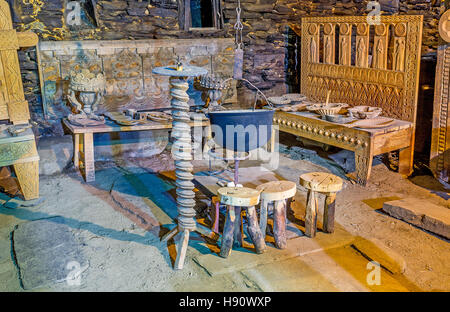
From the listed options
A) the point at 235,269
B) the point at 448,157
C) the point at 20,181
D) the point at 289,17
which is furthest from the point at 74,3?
the point at 448,157

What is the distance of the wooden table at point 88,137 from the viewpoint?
581 cm

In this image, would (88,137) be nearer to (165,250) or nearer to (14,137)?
(14,137)

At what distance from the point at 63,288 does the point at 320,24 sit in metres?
5.24

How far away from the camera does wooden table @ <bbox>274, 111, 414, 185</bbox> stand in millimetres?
5672

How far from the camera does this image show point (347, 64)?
22.3ft

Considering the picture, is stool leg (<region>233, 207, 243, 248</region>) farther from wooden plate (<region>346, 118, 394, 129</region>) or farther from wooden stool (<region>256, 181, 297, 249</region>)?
wooden plate (<region>346, 118, 394, 129</region>)

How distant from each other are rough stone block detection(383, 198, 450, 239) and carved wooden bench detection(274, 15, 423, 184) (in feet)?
2.51

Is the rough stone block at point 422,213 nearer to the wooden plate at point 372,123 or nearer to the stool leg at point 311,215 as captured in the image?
the wooden plate at point 372,123

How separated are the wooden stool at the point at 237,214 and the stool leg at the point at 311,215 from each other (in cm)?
50

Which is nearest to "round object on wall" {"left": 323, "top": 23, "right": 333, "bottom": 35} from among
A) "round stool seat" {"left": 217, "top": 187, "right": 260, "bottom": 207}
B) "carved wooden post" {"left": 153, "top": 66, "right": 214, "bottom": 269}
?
"carved wooden post" {"left": 153, "top": 66, "right": 214, "bottom": 269}

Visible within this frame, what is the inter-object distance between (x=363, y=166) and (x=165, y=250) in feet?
8.94

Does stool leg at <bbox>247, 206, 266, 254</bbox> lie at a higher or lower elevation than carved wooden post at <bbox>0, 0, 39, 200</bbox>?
lower

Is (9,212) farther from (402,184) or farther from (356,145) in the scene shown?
(402,184)

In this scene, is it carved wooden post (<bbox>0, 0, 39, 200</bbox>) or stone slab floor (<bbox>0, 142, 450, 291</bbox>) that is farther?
carved wooden post (<bbox>0, 0, 39, 200</bbox>)
